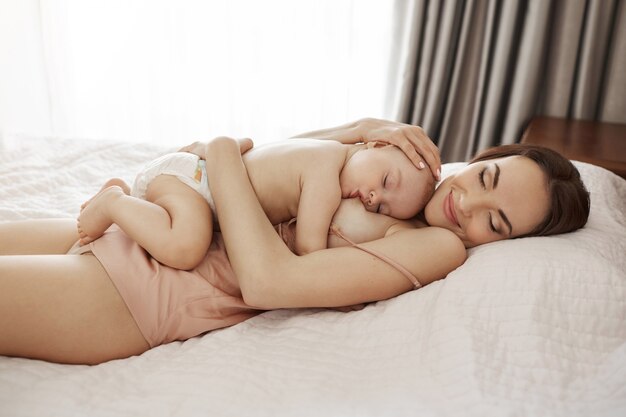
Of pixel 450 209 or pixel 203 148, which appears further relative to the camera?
pixel 203 148

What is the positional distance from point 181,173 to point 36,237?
17.5 inches

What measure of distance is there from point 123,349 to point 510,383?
86 cm

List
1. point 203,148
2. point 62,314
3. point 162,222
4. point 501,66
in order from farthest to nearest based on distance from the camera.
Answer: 1. point 501,66
2. point 203,148
3. point 162,222
4. point 62,314

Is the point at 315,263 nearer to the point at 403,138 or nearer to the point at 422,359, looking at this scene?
the point at 422,359

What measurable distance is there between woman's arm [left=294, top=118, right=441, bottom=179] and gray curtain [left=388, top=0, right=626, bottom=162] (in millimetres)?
1584

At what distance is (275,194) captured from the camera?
Result: 1521 mm

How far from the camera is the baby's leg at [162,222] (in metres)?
1.29

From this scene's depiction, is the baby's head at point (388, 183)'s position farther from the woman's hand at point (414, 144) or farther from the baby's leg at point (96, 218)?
the baby's leg at point (96, 218)

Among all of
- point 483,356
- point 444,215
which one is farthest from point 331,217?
point 483,356

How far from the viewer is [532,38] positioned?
286 centimetres

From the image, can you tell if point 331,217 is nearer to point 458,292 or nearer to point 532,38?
point 458,292

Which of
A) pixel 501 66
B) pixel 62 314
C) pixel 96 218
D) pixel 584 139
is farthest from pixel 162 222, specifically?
pixel 501 66

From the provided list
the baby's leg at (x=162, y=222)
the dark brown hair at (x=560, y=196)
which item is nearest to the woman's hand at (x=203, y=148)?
the baby's leg at (x=162, y=222)

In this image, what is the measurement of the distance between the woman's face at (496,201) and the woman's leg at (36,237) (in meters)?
1.08
